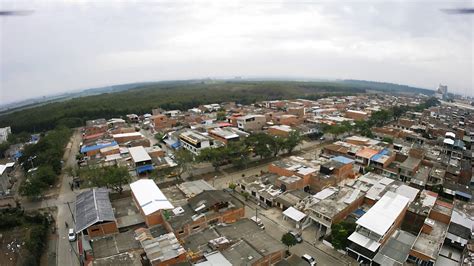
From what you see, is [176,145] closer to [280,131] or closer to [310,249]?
[280,131]

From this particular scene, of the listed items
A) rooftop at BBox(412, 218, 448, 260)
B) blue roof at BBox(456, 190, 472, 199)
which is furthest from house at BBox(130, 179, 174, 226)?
blue roof at BBox(456, 190, 472, 199)

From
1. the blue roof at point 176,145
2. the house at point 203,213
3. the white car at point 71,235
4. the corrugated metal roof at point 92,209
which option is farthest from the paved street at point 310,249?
the blue roof at point 176,145

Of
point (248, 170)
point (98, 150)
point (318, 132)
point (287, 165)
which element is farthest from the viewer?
point (318, 132)

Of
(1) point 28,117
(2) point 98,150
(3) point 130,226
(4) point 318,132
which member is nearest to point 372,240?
(3) point 130,226

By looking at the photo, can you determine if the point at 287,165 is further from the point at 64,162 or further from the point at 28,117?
the point at 28,117

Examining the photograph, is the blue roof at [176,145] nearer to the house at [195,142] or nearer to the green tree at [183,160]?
the house at [195,142]

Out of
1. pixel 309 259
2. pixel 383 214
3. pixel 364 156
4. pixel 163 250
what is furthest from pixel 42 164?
pixel 364 156

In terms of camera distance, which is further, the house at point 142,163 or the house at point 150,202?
the house at point 142,163
